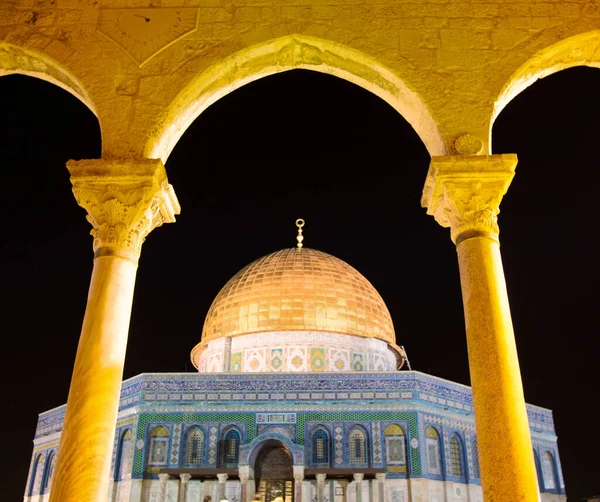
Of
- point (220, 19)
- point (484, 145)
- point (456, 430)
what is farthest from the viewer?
point (456, 430)

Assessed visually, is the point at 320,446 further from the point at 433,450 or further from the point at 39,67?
the point at 39,67

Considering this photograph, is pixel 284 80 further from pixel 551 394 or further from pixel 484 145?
pixel 551 394

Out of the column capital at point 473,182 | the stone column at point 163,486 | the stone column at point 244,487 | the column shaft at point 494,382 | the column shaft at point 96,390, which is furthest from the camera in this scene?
the stone column at point 163,486

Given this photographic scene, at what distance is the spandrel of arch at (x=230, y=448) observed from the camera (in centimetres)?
1452

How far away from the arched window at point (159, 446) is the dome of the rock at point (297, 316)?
3621 millimetres

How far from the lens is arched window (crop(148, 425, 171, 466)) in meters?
14.6

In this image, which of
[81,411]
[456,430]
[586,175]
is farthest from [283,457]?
[81,411]

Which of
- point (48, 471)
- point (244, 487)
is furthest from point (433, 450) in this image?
point (48, 471)

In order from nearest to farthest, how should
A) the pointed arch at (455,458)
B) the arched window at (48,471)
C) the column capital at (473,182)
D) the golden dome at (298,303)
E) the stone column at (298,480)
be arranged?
the column capital at (473,182)
the stone column at (298,480)
the pointed arch at (455,458)
the arched window at (48,471)
the golden dome at (298,303)

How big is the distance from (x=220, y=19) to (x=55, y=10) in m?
1.49

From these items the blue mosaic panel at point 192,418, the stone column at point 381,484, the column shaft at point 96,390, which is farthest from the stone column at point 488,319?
the blue mosaic panel at point 192,418

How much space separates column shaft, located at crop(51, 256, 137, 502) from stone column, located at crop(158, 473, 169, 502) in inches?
419

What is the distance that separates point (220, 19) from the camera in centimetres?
550

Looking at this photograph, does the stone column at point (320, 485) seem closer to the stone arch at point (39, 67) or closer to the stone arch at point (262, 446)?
the stone arch at point (262, 446)
